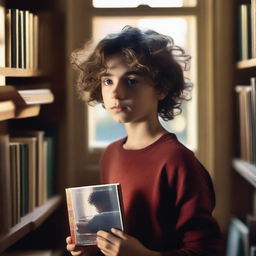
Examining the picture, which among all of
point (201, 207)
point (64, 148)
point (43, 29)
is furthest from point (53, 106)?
point (201, 207)

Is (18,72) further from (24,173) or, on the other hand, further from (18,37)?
(24,173)

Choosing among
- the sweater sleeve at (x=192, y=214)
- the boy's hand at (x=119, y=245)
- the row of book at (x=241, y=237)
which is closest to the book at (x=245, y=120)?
the row of book at (x=241, y=237)

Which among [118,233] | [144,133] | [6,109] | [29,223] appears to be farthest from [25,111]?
[118,233]

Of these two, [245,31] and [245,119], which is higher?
[245,31]

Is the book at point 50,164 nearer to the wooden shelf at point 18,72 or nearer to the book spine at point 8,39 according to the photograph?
the wooden shelf at point 18,72

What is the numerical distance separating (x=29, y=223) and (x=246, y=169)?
0.67 meters

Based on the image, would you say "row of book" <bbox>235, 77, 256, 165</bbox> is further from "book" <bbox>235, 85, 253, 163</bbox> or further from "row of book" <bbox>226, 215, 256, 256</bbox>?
"row of book" <bbox>226, 215, 256, 256</bbox>

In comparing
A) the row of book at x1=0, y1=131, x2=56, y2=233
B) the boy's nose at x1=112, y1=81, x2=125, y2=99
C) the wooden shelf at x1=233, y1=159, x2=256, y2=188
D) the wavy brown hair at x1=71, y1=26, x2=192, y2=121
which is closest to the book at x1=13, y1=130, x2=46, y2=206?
the row of book at x1=0, y1=131, x2=56, y2=233

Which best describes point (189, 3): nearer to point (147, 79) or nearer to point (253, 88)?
point (253, 88)

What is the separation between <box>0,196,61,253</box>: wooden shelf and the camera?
133 centimetres

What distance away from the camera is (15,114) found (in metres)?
1.40

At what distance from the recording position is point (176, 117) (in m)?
1.57

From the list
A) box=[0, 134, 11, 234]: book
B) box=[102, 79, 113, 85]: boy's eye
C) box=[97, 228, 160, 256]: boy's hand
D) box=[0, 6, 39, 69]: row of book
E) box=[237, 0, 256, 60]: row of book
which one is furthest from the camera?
box=[237, 0, 256, 60]: row of book

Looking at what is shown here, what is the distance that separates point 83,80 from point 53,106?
541 millimetres
